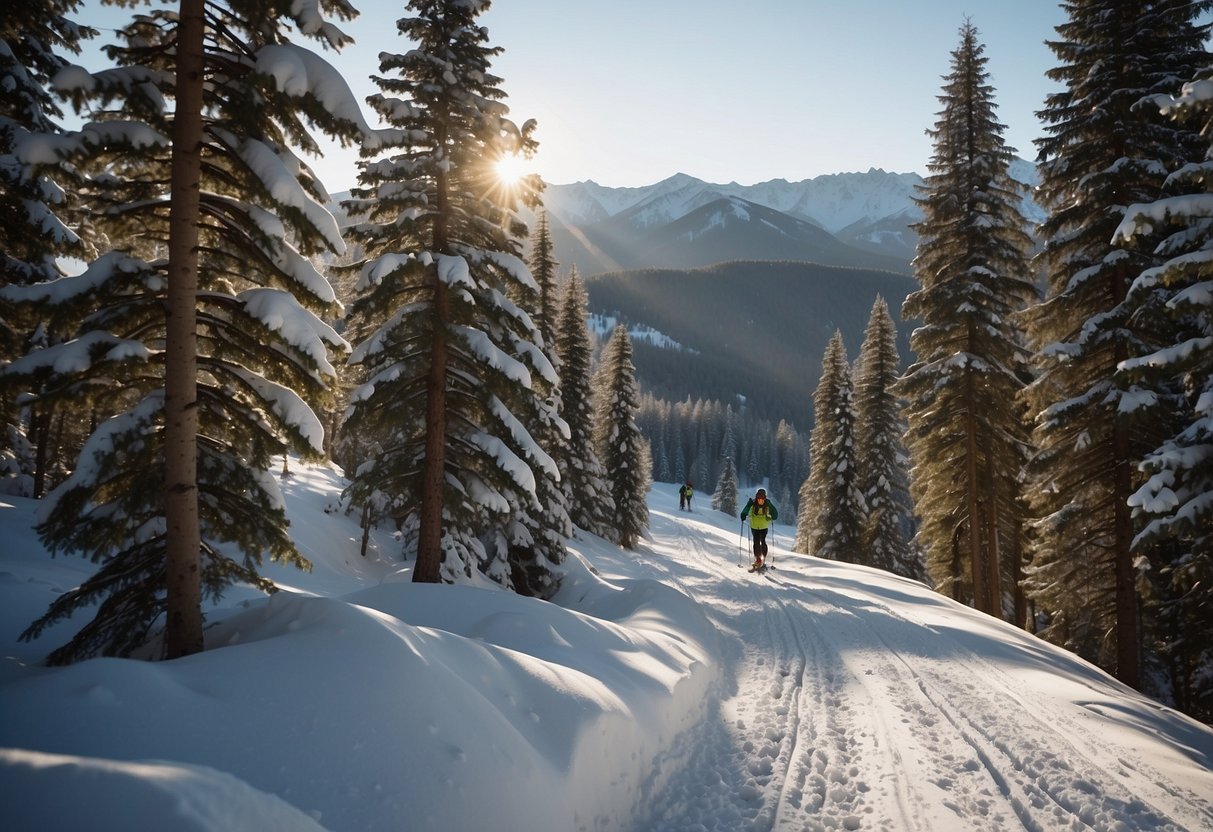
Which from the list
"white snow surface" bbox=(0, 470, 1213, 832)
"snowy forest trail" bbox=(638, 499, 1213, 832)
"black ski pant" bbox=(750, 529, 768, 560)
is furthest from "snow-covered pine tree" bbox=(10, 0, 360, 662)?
"black ski pant" bbox=(750, 529, 768, 560)

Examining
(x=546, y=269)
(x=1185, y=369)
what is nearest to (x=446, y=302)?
(x=1185, y=369)

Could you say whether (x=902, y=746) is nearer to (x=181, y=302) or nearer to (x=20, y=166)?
(x=181, y=302)

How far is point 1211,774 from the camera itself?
5.89m

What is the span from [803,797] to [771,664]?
3869 millimetres

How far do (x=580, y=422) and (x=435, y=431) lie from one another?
58.5ft

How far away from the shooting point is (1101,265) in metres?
11.8

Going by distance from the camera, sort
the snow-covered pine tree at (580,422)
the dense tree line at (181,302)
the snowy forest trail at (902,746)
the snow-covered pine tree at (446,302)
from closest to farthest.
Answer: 1. the snowy forest trail at (902,746)
2. the dense tree line at (181,302)
3. the snow-covered pine tree at (446,302)
4. the snow-covered pine tree at (580,422)

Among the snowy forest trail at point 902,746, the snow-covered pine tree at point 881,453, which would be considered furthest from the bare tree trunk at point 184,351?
the snow-covered pine tree at point 881,453

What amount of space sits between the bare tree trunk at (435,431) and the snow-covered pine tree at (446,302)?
0.02 m

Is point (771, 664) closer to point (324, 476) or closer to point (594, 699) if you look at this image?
point (594, 699)

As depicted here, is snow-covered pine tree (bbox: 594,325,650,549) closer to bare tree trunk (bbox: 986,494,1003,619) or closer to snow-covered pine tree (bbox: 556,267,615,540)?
snow-covered pine tree (bbox: 556,267,615,540)

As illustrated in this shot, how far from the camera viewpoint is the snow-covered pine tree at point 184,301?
18.3 feet

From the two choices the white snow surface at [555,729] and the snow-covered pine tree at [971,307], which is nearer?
the white snow surface at [555,729]

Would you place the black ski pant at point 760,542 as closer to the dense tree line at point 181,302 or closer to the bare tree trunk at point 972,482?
the bare tree trunk at point 972,482
